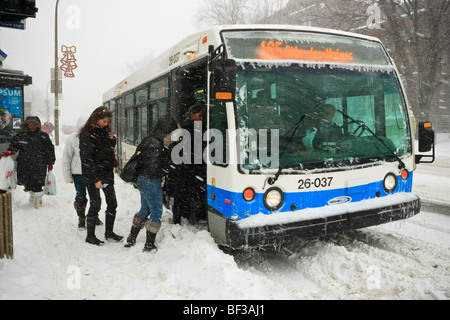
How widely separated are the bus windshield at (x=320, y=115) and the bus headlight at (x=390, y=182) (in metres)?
0.24

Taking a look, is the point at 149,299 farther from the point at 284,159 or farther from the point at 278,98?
the point at 278,98

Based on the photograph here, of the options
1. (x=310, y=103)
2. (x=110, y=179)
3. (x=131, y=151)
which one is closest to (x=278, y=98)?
(x=310, y=103)

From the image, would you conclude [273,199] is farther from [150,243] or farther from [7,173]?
[7,173]

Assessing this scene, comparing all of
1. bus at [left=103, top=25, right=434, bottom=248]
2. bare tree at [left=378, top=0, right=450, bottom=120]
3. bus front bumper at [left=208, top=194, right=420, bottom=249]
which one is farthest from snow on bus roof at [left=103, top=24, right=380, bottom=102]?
bare tree at [left=378, top=0, right=450, bottom=120]

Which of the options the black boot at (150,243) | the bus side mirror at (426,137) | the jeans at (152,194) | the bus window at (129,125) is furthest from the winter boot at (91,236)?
the bus side mirror at (426,137)

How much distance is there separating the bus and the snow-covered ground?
0.40 metres

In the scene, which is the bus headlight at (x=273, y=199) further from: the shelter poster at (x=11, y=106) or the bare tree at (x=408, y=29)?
the bare tree at (x=408, y=29)

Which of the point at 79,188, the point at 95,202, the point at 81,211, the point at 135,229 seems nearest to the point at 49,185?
the point at 81,211

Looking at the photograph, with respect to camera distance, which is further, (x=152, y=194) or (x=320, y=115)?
(x=152, y=194)

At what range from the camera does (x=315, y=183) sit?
4.32 meters

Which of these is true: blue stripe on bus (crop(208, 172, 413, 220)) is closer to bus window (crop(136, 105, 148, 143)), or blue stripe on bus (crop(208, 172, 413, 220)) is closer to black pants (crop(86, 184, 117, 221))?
black pants (crop(86, 184, 117, 221))

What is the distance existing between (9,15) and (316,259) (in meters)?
4.57

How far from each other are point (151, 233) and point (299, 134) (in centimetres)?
236

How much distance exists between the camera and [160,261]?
4.41 m
